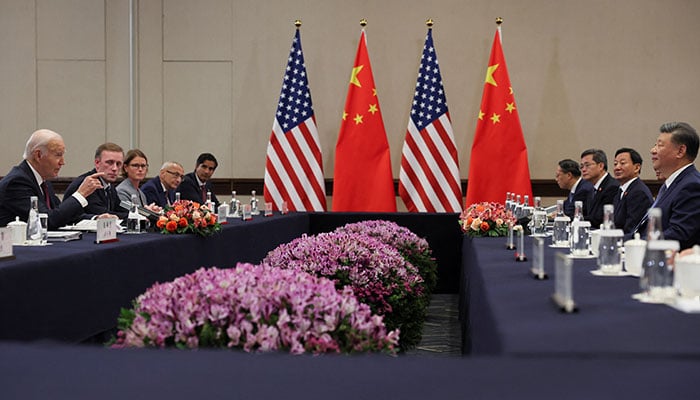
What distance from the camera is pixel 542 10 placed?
8.62 m

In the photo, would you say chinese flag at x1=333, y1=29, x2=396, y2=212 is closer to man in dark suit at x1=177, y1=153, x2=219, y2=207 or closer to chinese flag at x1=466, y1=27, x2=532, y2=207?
chinese flag at x1=466, y1=27, x2=532, y2=207

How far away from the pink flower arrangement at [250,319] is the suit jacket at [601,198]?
4.85 m

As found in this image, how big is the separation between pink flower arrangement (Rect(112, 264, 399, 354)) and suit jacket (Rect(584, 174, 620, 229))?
191 inches

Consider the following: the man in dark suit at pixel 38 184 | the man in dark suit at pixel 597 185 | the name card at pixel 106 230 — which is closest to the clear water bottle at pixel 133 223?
the man in dark suit at pixel 38 184

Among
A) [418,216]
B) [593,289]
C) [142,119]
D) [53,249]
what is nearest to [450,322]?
[418,216]

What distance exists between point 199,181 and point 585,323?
6.57 meters

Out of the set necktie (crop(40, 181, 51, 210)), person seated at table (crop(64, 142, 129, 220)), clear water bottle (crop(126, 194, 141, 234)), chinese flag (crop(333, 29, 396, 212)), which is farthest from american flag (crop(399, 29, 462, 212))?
necktie (crop(40, 181, 51, 210))

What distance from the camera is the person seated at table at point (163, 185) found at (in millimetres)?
6359

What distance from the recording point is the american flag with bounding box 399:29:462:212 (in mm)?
8273

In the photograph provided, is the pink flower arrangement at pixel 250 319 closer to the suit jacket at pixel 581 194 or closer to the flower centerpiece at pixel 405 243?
the flower centerpiece at pixel 405 243

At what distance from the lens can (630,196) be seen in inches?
216

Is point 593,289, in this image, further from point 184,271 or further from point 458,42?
point 458,42

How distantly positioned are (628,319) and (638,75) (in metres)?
7.44

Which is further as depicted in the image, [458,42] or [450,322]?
[458,42]
